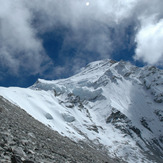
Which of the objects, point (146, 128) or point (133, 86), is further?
point (133, 86)

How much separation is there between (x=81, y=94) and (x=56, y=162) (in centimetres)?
17590

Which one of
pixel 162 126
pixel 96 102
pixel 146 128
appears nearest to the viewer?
pixel 146 128

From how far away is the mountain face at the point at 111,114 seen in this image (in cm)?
7931

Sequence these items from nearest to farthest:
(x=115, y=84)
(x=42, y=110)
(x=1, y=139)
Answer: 1. (x=1, y=139)
2. (x=42, y=110)
3. (x=115, y=84)

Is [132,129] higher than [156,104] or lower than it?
lower

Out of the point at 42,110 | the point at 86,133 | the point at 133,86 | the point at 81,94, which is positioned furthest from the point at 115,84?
the point at 42,110

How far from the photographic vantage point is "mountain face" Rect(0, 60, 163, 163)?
260ft

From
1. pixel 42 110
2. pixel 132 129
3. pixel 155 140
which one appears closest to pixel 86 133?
pixel 42 110

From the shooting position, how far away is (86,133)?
84.7 meters

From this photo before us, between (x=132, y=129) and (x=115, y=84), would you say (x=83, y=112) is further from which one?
(x=115, y=84)

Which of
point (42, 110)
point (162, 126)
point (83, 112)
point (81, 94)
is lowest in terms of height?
point (42, 110)

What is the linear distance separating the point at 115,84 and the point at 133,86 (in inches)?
922

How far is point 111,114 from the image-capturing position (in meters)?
133

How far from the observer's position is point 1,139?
29.4 ft
